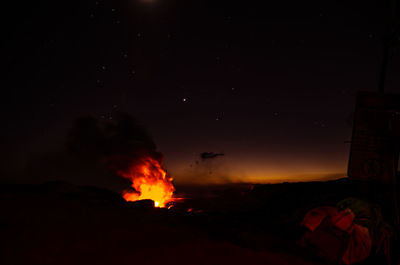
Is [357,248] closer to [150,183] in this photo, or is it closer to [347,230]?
[347,230]

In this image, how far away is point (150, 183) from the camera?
1243 inches

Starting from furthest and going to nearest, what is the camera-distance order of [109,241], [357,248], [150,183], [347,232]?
1. [150,183]
2. [347,232]
3. [357,248]
4. [109,241]

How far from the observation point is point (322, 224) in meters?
7.21

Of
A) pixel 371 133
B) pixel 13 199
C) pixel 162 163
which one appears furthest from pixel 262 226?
pixel 162 163

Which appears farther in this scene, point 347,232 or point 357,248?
point 347,232

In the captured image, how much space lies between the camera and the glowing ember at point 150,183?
3084 cm

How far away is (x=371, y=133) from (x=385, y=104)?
109 cm

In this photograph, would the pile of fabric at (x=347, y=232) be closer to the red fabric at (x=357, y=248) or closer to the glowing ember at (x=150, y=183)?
the red fabric at (x=357, y=248)

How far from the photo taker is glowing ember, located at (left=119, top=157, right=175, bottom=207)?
30.8 m

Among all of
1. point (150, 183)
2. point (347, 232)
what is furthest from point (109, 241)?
point (150, 183)

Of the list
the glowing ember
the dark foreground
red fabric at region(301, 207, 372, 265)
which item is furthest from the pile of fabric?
the glowing ember

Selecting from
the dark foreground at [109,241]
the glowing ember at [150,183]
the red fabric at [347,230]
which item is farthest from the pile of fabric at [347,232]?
the glowing ember at [150,183]

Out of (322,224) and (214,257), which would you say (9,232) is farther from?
(322,224)

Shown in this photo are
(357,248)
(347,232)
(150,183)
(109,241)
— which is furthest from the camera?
(150,183)
